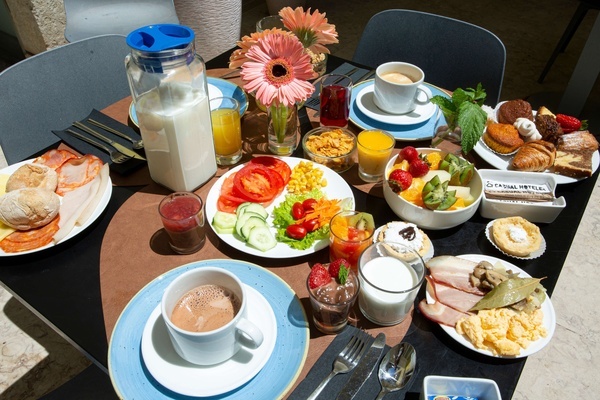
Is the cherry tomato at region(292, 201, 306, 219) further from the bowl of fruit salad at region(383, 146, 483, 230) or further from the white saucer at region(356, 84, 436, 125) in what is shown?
the white saucer at region(356, 84, 436, 125)

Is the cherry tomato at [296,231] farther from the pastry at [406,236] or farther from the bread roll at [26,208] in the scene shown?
the bread roll at [26,208]

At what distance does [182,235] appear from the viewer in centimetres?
109

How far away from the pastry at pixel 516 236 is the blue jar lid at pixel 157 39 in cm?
87

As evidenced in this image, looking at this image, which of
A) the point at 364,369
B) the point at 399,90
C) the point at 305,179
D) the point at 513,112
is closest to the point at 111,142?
the point at 305,179

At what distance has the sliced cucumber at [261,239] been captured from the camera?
1.09 meters

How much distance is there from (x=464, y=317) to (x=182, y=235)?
65 centimetres

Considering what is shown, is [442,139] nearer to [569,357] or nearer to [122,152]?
[122,152]

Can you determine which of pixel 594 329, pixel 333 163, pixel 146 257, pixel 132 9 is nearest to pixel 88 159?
pixel 146 257

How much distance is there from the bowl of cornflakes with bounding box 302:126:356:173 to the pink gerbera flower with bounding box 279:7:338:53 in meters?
0.25

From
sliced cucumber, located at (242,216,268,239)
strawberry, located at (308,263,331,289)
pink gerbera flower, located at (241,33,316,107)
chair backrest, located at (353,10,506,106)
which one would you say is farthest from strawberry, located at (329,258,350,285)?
chair backrest, located at (353,10,506,106)

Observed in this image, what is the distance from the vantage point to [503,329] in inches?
36.6

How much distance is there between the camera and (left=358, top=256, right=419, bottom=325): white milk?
93cm

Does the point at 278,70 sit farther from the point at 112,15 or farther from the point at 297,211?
the point at 112,15

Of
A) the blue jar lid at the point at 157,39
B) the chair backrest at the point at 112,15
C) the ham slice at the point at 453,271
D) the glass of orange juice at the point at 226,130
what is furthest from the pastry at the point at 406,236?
the chair backrest at the point at 112,15
